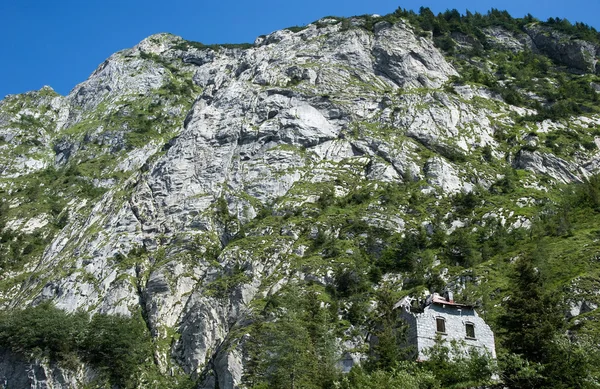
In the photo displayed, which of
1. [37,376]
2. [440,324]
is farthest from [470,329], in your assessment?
[37,376]

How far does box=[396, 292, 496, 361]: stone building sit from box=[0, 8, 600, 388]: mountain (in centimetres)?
244

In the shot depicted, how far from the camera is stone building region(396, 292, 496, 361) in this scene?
46719 millimetres

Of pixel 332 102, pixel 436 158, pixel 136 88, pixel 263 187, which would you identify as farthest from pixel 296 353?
pixel 136 88

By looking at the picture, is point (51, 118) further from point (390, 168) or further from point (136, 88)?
point (390, 168)

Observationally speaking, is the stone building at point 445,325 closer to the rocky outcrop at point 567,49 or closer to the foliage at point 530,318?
the foliage at point 530,318

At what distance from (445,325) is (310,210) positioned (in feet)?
140

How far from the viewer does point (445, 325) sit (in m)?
48.1

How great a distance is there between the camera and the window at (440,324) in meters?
47.8

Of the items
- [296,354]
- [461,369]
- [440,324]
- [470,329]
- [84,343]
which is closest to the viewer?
[461,369]

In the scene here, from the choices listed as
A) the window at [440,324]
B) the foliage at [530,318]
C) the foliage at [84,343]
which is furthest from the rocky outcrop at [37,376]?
the foliage at [530,318]

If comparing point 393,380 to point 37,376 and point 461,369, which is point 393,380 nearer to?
point 461,369

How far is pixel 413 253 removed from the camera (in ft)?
237

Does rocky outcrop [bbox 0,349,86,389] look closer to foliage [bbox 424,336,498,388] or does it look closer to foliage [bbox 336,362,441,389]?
foliage [bbox 336,362,441,389]

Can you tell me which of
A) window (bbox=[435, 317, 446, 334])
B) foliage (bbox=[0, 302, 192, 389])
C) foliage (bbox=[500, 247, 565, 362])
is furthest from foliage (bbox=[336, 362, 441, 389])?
foliage (bbox=[0, 302, 192, 389])
